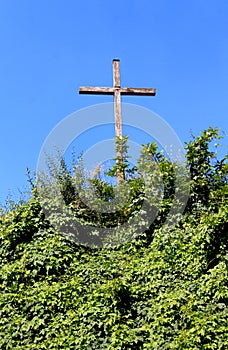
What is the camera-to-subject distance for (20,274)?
22.5 ft

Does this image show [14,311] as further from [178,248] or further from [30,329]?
[178,248]

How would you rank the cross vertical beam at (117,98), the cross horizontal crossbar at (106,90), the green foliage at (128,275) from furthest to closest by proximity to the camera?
the cross horizontal crossbar at (106,90), the cross vertical beam at (117,98), the green foliage at (128,275)

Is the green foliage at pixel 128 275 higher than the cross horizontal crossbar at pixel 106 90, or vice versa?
the cross horizontal crossbar at pixel 106 90

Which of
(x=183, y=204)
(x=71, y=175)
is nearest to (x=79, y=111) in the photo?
(x=71, y=175)

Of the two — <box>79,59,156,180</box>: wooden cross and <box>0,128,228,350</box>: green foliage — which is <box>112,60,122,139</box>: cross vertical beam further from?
<box>0,128,228,350</box>: green foliage

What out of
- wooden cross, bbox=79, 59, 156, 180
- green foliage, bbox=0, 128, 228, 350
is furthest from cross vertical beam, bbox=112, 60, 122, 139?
green foliage, bbox=0, 128, 228, 350

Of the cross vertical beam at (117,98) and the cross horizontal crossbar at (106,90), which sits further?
the cross horizontal crossbar at (106,90)

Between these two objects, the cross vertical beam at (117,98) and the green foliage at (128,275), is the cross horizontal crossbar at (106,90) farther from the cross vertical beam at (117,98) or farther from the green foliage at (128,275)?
the green foliage at (128,275)

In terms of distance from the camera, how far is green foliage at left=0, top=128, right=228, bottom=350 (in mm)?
5738

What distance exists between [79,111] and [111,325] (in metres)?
3.59

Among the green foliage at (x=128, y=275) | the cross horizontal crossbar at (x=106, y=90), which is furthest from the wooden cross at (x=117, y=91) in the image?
the green foliage at (x=128, y=275)

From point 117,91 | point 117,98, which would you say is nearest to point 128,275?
point 117,98

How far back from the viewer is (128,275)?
644 cm

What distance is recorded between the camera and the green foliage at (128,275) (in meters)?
5.74
